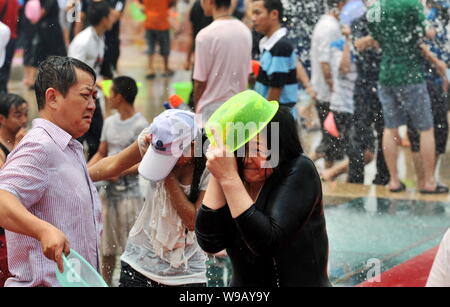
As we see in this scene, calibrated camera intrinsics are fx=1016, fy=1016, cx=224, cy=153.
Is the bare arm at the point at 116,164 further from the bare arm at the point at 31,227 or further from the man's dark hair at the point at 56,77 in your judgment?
the bare arm at the point at 31,227

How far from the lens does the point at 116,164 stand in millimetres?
4902

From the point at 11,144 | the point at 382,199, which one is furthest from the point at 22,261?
the point at 382,199

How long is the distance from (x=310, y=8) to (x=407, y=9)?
1.76 meters

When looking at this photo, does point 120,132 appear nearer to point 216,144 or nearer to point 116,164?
point 116,164

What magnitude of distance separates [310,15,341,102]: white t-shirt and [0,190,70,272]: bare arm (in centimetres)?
590

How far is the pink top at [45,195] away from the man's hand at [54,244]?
0.27 meters

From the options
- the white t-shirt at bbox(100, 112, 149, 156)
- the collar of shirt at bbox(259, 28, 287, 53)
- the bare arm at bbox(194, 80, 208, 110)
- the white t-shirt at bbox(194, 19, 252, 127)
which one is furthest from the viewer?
the collar of shirt at bbox(259, 28, 287, 53)

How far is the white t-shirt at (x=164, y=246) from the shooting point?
478 cm

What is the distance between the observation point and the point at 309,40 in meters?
10.1

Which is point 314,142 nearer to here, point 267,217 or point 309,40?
point 309,40

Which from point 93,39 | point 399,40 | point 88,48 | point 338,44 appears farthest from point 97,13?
point 399,40

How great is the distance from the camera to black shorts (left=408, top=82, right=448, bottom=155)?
8898 mm

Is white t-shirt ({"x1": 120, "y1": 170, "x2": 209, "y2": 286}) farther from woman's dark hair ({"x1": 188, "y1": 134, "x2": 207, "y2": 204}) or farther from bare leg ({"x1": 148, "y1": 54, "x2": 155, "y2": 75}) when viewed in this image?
bare leg ({"x1": 148, "y1": 54, "x2": 155, "y2": 75})

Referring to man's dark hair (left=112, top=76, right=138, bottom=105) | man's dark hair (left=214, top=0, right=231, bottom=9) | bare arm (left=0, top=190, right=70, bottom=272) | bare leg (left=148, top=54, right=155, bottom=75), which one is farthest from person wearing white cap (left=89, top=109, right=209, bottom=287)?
bare leg (left=148, top=54, right=155, bottom=75)
